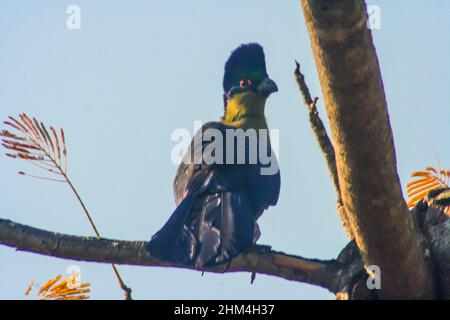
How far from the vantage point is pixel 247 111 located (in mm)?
6176

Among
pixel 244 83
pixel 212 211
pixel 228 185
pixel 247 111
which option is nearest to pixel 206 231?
pixel 212 211

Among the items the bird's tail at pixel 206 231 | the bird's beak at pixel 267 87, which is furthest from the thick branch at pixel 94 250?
the bird's beak at pixel 267 87

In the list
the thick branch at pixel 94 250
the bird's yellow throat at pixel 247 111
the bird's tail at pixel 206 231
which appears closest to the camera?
the thick branch at pixel 94 250

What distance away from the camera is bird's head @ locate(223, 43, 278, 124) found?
20.2 feet

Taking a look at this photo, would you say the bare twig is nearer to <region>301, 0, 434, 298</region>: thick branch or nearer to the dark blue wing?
the dark blue wing

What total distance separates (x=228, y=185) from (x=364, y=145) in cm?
204

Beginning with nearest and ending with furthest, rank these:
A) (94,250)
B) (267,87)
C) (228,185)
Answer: (94,250), (228,185), (267,87)

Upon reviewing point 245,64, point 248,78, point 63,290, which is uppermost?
point 245,64

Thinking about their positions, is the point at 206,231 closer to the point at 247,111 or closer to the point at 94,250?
the point at 94,250

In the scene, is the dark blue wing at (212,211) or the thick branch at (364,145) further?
the dark blue wing at (212,211)

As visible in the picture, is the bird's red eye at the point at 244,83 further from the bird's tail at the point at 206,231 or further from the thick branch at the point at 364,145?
the thick branch at the point at 364,145

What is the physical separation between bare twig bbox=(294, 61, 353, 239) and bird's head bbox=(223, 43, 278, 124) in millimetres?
2306

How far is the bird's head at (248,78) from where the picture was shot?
20.2 feet

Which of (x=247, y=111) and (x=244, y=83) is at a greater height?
(x=244, y=83)
